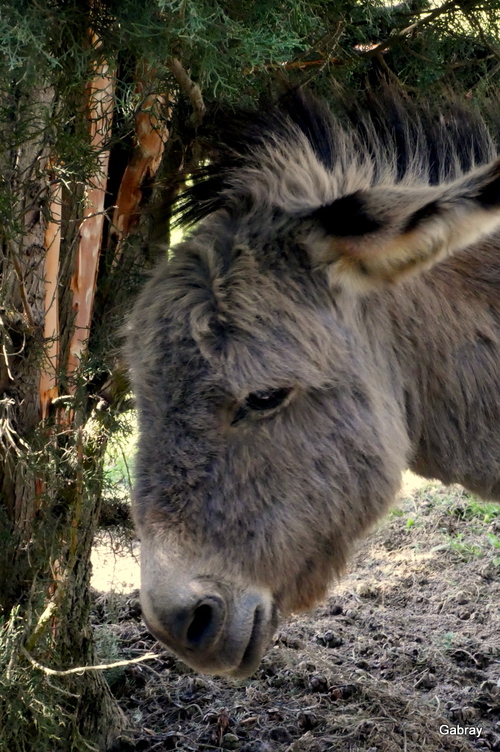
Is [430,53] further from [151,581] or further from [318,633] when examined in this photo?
[318,633]

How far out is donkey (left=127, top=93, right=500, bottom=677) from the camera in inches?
88.3

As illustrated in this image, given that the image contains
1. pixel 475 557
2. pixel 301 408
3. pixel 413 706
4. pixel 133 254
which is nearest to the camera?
pixel 301 408

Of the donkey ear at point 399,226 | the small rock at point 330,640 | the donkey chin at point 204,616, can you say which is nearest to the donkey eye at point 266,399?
the donkey ear at point 399,226

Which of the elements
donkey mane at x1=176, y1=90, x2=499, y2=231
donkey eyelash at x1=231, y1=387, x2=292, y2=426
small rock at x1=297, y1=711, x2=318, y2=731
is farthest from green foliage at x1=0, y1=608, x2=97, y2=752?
donkey mane at x1=176, y1=90, x2=499, y2=231

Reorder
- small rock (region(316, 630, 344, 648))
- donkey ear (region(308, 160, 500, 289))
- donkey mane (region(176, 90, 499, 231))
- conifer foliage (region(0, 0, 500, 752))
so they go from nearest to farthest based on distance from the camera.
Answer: donkey ear (region(308, 160, 500, 289)), conifer foliage (region(0, 0, 500, 752)), donkey mane (region(176, 90, 499, 231)), small rock (region(316, 630, 344, 648))

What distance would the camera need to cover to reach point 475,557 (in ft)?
17.8

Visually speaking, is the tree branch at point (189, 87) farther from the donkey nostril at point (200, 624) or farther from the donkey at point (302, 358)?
the donkey nostril at point (200, 624)

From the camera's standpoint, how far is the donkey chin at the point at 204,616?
2148mm

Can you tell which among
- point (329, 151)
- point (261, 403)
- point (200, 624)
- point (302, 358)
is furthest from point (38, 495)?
point (329, 151)

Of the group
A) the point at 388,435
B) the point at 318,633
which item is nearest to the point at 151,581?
the point at 388,435

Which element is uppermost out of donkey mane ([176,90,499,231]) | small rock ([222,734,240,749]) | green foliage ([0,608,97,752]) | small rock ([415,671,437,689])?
donkey mane ([176,90,499,231])

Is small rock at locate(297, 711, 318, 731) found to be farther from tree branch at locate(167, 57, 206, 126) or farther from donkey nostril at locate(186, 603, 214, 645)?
tree branch at locate(167, 57, 206, 126)

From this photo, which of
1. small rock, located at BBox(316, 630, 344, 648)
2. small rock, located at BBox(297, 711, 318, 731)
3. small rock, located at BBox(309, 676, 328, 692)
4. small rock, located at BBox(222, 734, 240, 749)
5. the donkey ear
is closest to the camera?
the donkey ear

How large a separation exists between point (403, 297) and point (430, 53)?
1475 millimetres
